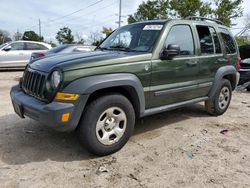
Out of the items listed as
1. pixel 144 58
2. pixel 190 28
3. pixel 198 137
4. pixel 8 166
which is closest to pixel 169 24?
pixel 190 28

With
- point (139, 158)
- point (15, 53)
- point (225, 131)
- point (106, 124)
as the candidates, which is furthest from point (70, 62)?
point (15, 53)

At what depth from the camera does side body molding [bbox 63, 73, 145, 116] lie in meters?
3.15

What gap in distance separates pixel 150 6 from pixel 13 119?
25.7 meters

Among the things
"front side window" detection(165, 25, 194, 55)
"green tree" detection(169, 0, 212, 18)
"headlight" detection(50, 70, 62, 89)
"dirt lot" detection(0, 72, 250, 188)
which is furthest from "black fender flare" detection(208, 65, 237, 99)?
"green tree" detection(169, 0, 212, 18)

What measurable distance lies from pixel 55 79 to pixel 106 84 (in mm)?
633

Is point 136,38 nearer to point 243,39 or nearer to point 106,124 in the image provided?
point 106,124

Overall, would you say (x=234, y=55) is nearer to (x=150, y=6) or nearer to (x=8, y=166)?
(x=8, y=166)

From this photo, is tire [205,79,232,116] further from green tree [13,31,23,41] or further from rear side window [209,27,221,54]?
green tree [13,31,23,41]

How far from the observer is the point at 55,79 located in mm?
3219

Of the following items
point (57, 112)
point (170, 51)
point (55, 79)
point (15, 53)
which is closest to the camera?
point (57, 112)

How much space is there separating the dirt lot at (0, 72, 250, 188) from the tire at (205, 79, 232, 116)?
0.53 metres

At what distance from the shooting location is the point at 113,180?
297cm

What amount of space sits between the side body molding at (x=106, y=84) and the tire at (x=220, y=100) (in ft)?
7.11

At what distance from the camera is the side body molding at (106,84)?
10.3 ft
